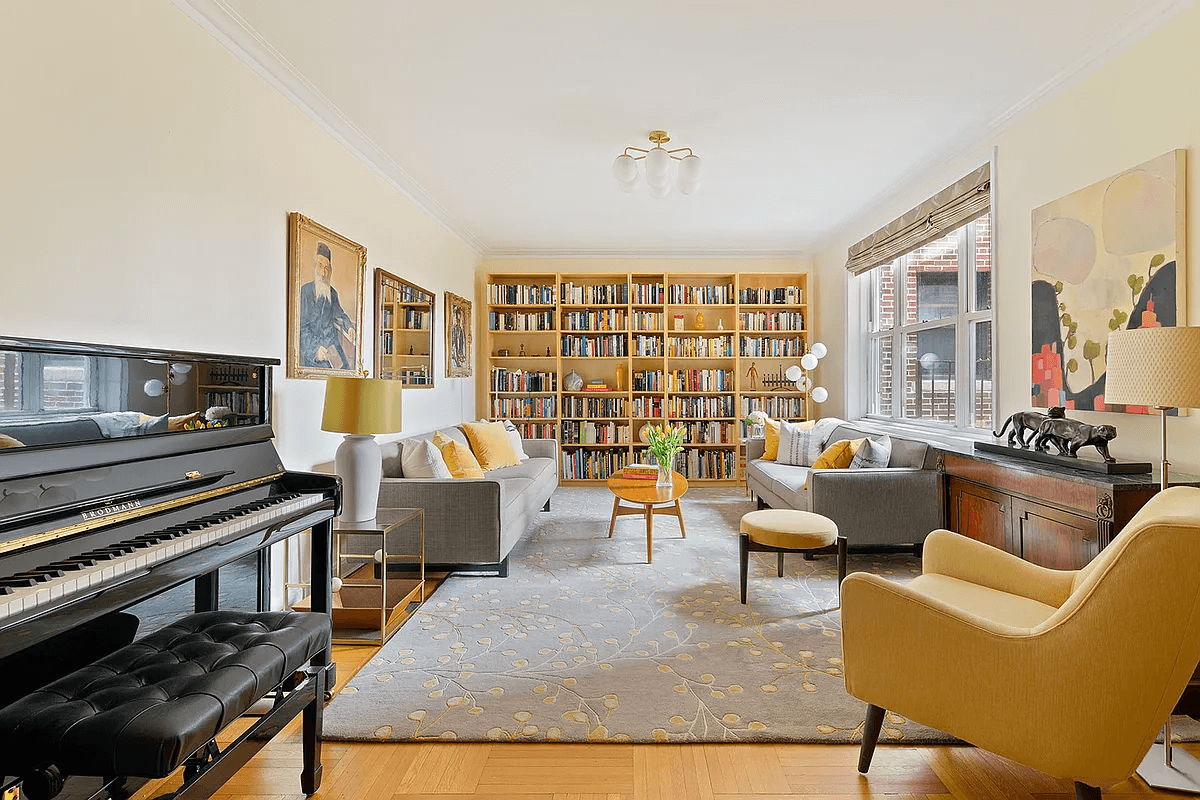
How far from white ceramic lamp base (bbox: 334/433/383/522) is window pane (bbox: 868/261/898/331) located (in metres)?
4.46

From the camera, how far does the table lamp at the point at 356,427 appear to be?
10.4ft

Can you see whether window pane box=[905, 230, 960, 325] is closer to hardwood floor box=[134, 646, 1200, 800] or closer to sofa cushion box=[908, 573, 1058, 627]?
sofa cushion box=[908, 573, 1058, 627]

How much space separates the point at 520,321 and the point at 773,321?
2756 mm

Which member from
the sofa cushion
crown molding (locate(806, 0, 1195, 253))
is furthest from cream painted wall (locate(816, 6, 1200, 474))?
the sofa cushion

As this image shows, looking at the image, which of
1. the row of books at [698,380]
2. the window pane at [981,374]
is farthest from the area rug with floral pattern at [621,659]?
the row of books at [698,380]

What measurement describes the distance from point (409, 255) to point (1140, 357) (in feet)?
14.8

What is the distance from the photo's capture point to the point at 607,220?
6234mm

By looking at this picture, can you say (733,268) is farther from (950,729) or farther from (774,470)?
(950,729)

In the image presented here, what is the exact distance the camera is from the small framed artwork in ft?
20.6

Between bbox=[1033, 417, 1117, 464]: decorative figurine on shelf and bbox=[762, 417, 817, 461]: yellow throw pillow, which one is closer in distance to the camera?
bbox=[1033, 417, 1117, 464]: decorative figurine on shelf

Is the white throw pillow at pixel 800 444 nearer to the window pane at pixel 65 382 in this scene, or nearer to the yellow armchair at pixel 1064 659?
the yellow armchair at pixel 1064 659

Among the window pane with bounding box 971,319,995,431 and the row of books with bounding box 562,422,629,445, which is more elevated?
the window pane with bounding box 971,319,995,431

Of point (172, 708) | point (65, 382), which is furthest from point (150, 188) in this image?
point (172, 708)

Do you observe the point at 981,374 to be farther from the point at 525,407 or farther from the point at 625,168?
the point at 525,407
